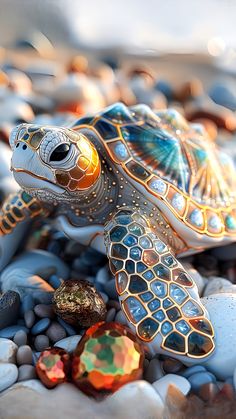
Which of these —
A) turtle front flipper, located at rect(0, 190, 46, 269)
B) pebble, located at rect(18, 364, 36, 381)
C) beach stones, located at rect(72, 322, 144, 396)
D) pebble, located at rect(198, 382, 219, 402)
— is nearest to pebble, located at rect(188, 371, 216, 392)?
pebble, located at rect(198, 382, 219, 402)

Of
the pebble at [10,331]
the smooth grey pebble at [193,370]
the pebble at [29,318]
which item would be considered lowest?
the pebble at [10,331]

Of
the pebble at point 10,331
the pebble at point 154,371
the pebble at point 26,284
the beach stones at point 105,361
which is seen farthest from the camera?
the pebble at point 26,284

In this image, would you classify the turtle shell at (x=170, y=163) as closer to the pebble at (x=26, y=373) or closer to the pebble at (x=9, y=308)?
the pebble at (x=9, y=308)

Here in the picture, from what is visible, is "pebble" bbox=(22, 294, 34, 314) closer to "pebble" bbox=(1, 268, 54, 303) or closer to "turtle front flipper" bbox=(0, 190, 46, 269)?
"pebble" bbox=(1, 268, 54, 303)

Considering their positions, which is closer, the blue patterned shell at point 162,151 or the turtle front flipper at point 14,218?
the blue patterned shell at point 162,151

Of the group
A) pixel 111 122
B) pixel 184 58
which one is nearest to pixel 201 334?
pixel 111 122

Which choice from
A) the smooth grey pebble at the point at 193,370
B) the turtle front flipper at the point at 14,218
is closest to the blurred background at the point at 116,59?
the turtle front flipper at the point at 14,218
